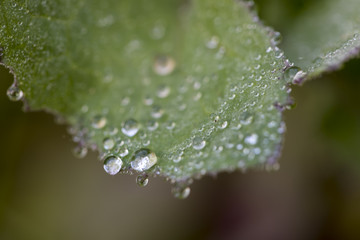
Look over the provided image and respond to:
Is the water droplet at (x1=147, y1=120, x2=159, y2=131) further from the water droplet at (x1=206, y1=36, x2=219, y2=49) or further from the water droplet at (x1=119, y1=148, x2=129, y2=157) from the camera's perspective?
the water droplet at (x1=206, y1=36, x2=219, y2=49)

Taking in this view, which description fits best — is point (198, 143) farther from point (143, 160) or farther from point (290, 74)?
point (290, 74)

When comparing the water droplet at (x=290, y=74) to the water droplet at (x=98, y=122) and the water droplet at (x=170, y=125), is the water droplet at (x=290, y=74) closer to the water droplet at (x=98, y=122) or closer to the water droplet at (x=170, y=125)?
the water droplet at (x=170, y=125)

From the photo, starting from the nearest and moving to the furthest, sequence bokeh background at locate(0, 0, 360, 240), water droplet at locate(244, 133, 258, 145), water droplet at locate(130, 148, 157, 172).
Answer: water droplet at locate(130, 148, 157, 172) < water droplet at locate(244, 133, 258, 145) < bokeh background at locate(0, 0, 360, 240)

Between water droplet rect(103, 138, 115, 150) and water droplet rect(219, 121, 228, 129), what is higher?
water droplet rect(103, 138, 115, 150)

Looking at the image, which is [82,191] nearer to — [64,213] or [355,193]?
[64,213]

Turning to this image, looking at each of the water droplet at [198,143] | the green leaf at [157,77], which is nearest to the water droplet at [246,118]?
the green leaf at [157,77]

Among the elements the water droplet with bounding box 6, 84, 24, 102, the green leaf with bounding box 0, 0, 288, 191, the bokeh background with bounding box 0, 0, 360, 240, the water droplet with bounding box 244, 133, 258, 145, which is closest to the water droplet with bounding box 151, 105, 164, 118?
the green leaf with bounding box 0, 0, 288, 191

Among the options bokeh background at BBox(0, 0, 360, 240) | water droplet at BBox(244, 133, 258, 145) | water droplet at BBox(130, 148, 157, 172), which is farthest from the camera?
bokeh background at BBox(0, 0, 360, 240)

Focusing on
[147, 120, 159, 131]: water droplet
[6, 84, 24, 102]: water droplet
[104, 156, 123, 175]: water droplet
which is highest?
Result: [6, 84, 24, 102]: water droplet
